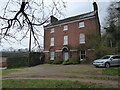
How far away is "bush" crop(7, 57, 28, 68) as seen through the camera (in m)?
28.7

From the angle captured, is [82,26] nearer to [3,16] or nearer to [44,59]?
[44,59]

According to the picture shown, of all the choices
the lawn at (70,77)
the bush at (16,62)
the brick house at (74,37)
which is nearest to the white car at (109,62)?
the lawn at (70,77)

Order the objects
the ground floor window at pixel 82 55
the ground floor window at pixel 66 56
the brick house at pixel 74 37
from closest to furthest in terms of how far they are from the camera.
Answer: the brick house at pixel 74 37
the ground floor window at pixel 82 55
the ground floor window at pixel 66 56

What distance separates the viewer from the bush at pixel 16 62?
28.7m

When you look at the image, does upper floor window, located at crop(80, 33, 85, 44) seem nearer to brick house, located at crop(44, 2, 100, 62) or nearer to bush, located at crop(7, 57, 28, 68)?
brick house, located at crop(44, 2, 100, 62)

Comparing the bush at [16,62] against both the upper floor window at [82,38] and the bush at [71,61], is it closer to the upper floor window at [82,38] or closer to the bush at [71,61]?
the bush at [71,61]

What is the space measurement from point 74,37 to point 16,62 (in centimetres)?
1389

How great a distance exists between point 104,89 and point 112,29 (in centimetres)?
850

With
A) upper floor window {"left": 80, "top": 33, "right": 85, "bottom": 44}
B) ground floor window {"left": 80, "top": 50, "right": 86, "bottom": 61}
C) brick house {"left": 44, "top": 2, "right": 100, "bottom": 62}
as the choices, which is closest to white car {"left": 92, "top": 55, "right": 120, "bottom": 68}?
brick house {"left": 44, "top": 2, "right": 100, "bottom": 62}

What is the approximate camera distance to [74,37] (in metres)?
27.4

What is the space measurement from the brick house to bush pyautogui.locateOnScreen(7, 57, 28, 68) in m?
5.03

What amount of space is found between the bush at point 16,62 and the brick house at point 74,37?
5035mm

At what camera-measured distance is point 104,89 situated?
21.9ft

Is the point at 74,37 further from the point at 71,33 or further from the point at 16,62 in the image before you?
the point at 16,62
